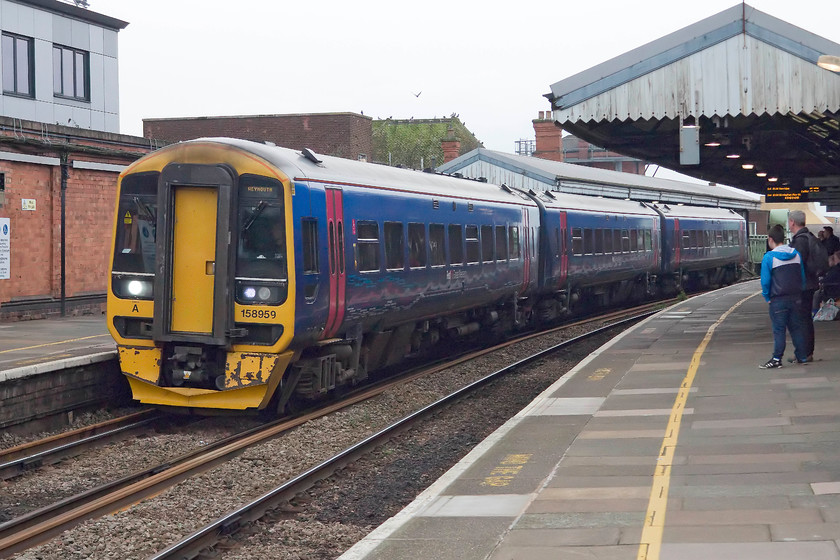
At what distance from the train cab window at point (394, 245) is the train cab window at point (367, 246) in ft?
1.17

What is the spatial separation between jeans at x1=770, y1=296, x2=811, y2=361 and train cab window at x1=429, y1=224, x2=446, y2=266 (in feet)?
17.2

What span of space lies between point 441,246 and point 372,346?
2.38 m

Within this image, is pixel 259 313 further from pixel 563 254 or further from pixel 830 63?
pixel 563 254

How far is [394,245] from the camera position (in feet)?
46.9

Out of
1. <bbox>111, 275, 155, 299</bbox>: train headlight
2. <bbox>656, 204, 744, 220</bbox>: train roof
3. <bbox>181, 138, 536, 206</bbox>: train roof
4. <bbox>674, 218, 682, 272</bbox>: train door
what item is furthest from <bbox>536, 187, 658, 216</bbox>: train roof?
<bbox>111, 275, 155, 299</bbox>: train headlight

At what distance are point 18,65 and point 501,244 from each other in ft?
54.1

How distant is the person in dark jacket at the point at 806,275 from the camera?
12.4m

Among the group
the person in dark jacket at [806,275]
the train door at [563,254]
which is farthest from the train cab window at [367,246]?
the train door at [563,254]

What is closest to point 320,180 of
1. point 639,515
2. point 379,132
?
point 639,515

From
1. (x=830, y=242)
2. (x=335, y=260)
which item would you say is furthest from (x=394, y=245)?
(x=830, y=242)

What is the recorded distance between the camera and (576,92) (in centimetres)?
1568

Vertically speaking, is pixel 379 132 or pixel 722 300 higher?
pixel 379 132

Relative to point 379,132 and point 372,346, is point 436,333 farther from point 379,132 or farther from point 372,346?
point 379,132

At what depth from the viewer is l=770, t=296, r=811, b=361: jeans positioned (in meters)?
12.1
